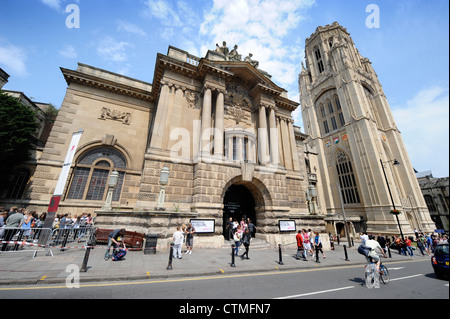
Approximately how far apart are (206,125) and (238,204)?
8096 millimetres

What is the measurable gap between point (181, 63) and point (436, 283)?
2082cm

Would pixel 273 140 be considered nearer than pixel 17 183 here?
No

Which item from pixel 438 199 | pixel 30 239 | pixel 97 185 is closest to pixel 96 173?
pixel 97 185

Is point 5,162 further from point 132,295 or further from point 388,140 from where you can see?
point 388,140

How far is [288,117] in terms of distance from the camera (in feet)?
73.3

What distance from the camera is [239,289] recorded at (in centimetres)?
570

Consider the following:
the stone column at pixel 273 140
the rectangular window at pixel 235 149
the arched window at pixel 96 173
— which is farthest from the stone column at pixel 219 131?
the arched window at pixel 96 173

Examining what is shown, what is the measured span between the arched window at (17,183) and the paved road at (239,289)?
13843 mm

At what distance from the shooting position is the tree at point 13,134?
519 inches

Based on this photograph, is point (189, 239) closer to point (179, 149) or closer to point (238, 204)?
point (179, 149)

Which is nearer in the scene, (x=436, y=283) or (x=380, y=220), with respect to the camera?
(x=436, y=283)

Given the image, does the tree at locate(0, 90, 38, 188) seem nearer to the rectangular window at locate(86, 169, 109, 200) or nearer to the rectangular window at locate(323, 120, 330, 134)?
the rectangular window at locate(86, 169, 109, 200)

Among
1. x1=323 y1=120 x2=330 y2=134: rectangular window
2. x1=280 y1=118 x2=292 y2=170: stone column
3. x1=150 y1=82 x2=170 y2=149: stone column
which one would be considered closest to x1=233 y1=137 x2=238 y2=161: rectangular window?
x1=280 y1=118 x2=292 y2=170: stone column

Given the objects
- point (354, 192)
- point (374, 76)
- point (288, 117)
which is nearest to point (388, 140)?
point (354, 192)
